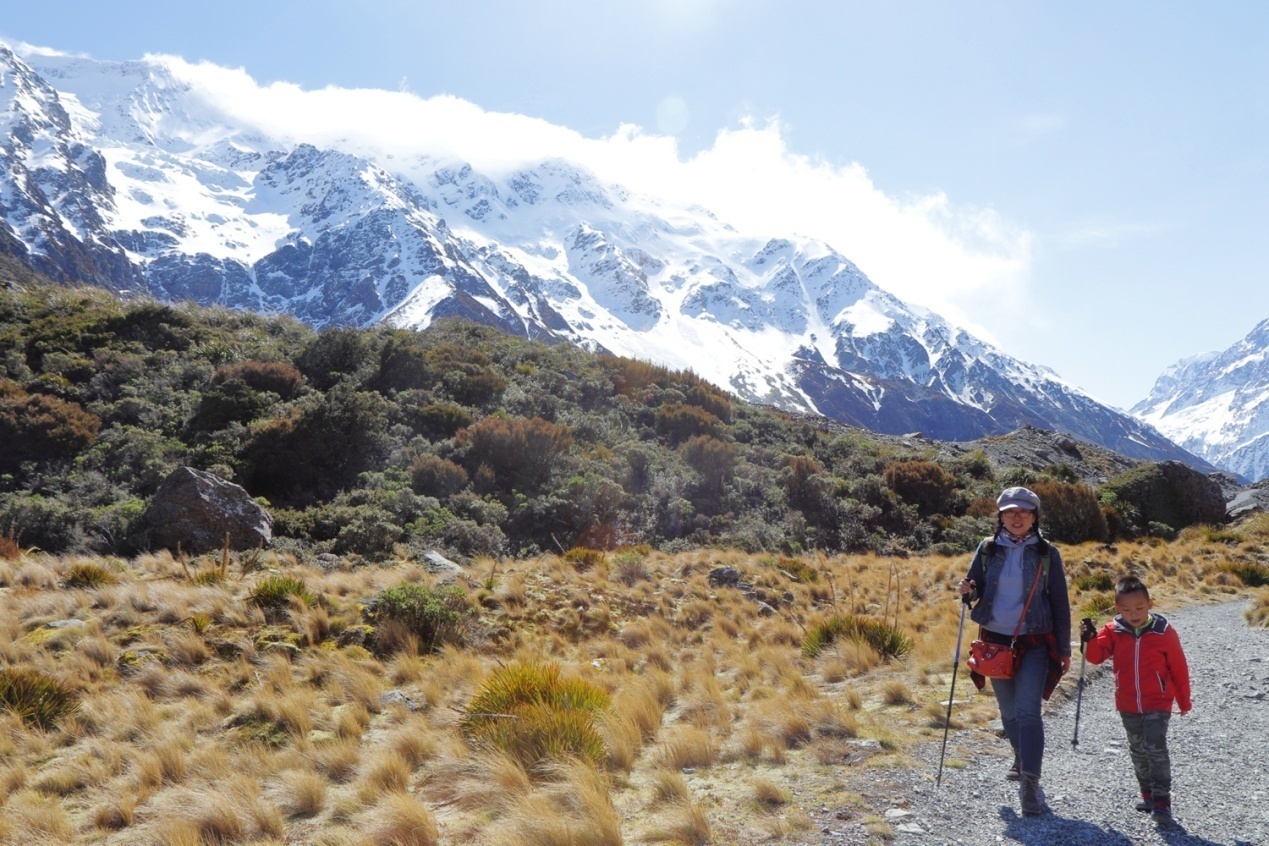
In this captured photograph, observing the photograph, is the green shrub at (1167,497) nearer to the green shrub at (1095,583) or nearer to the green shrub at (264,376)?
the green shrub at (1095,583)

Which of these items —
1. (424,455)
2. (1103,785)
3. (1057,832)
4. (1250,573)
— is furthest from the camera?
(424,455)

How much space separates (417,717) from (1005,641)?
176 inches

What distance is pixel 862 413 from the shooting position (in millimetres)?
187750

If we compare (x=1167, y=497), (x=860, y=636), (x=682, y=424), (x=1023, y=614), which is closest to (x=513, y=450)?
(x=682, y=424)

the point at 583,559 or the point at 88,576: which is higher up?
the point at 583,559

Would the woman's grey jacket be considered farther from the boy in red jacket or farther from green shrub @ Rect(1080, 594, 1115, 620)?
green shrub @ Rect(1080, 594, 1115, 620)

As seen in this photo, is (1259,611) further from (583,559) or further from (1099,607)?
(583,559)

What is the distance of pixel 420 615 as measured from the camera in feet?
25.3

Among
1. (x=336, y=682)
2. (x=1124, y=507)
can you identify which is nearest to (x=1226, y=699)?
(x=336, y=682)

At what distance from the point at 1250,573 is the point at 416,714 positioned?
1615cm

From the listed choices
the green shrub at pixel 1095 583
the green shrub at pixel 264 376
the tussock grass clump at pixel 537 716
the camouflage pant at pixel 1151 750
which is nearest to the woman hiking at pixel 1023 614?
the camouflage pant at pixel 1151 750

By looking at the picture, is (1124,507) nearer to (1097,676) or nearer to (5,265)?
(1097,676)

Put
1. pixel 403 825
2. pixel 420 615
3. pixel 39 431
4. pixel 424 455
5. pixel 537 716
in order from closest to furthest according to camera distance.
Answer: pixel 403 825
pixel 537 716
pixel 420 615
pixel 39 431
pixel 424 455

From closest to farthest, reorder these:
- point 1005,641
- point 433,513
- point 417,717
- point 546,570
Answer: point 1005,641 → point 417,717 → point 546,570 → point 433,513
